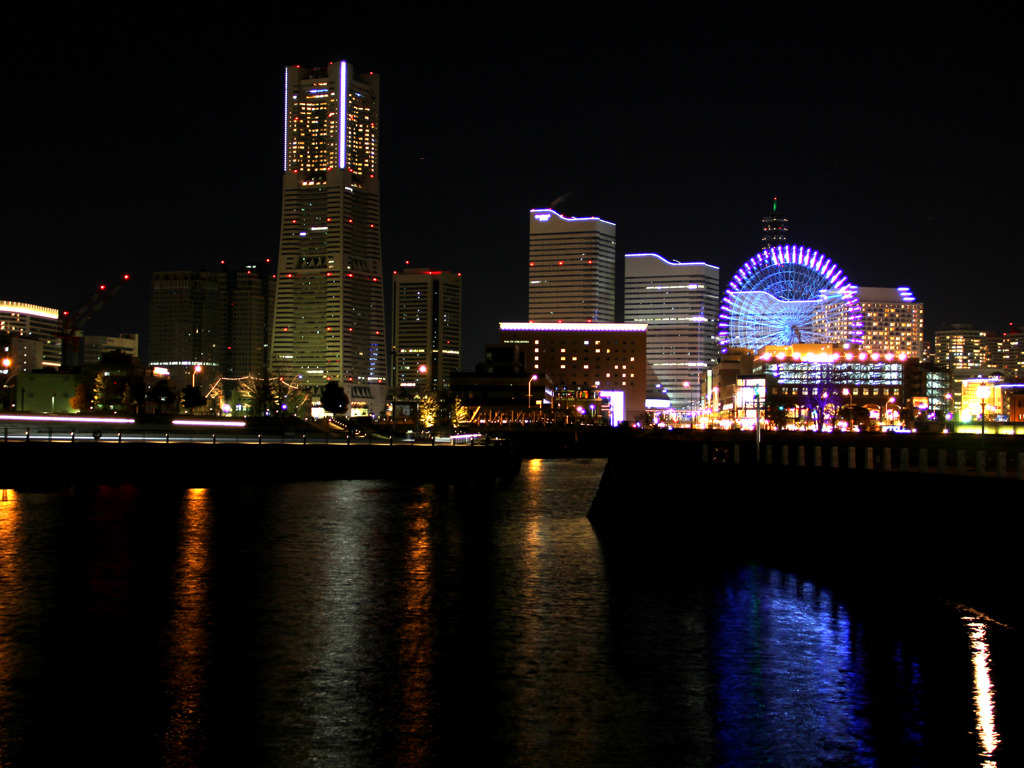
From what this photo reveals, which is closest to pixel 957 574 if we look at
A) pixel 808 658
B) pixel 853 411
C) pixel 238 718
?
pixel 808 658

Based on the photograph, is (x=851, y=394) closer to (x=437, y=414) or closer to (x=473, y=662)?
(x=437, y=414)

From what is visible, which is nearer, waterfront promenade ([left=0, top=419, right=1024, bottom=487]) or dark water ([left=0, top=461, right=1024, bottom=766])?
dark water ([left=0, top=461, right=1024, bottom=766])

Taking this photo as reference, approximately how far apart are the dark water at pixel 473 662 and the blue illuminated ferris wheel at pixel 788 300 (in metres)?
111

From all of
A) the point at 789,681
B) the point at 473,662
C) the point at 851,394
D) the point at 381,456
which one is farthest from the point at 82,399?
the point at 789,681

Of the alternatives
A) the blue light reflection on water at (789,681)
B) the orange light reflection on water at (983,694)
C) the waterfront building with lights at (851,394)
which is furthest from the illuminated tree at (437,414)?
the orange light reflection on water at (983,694)

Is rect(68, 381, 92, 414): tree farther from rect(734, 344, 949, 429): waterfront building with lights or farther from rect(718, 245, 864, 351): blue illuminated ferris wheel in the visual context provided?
rect(734, 344, 949, 429): waterfront building with lights

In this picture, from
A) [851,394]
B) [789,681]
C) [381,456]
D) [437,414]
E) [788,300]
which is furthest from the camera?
[437,414]

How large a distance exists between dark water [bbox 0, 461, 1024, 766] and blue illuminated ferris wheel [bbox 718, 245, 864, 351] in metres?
111

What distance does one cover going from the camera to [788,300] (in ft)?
485

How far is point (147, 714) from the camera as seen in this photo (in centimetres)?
1877

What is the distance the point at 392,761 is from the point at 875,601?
60.8ft

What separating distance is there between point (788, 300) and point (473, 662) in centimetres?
13220

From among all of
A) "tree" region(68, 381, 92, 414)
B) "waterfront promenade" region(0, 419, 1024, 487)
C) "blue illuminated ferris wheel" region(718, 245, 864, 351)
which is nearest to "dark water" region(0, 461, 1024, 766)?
"waterfront promenade" region(0, 419, 1024, 487)

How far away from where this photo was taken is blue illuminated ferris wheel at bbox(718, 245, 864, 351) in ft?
473
